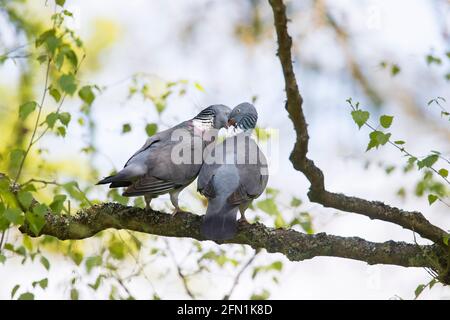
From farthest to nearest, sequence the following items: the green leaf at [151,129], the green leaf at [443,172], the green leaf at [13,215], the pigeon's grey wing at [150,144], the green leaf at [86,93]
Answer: the green leaf at [151,129] → the pigeon's grey wing at [150,144] → the green leaf at [86,93] → the green leaf at [443,172] → the green leaf at [13,215]

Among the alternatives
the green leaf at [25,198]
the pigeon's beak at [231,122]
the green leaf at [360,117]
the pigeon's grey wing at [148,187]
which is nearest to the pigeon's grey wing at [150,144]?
the pigeon's grey wing at [148,187]

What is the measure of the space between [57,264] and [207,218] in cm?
358

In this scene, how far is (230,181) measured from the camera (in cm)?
471

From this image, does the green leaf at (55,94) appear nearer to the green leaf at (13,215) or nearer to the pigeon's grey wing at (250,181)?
the green leaf at (13,215)

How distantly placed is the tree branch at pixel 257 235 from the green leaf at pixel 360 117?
3.05ft

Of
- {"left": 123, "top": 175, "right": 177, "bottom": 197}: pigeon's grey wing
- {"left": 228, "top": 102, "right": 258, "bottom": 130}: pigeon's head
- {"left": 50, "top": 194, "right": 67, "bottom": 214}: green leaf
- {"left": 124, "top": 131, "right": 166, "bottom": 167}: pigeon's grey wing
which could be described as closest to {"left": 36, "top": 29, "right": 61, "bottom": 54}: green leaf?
{"left": 50, "top": 194, "right": 67, "bottom": 214}: green leaf

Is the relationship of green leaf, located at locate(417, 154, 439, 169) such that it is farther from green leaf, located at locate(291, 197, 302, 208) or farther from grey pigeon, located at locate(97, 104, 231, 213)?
green leaf, located at locate(291, 197, 302, 208)

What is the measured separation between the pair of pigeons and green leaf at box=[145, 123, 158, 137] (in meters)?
0.37

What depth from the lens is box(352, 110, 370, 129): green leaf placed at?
368cm

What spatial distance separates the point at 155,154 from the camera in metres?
4.95

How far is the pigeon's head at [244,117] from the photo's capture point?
5.27 m

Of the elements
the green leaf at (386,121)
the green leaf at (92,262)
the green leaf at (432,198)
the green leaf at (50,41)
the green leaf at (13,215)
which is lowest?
the green leaf at (13,215)
